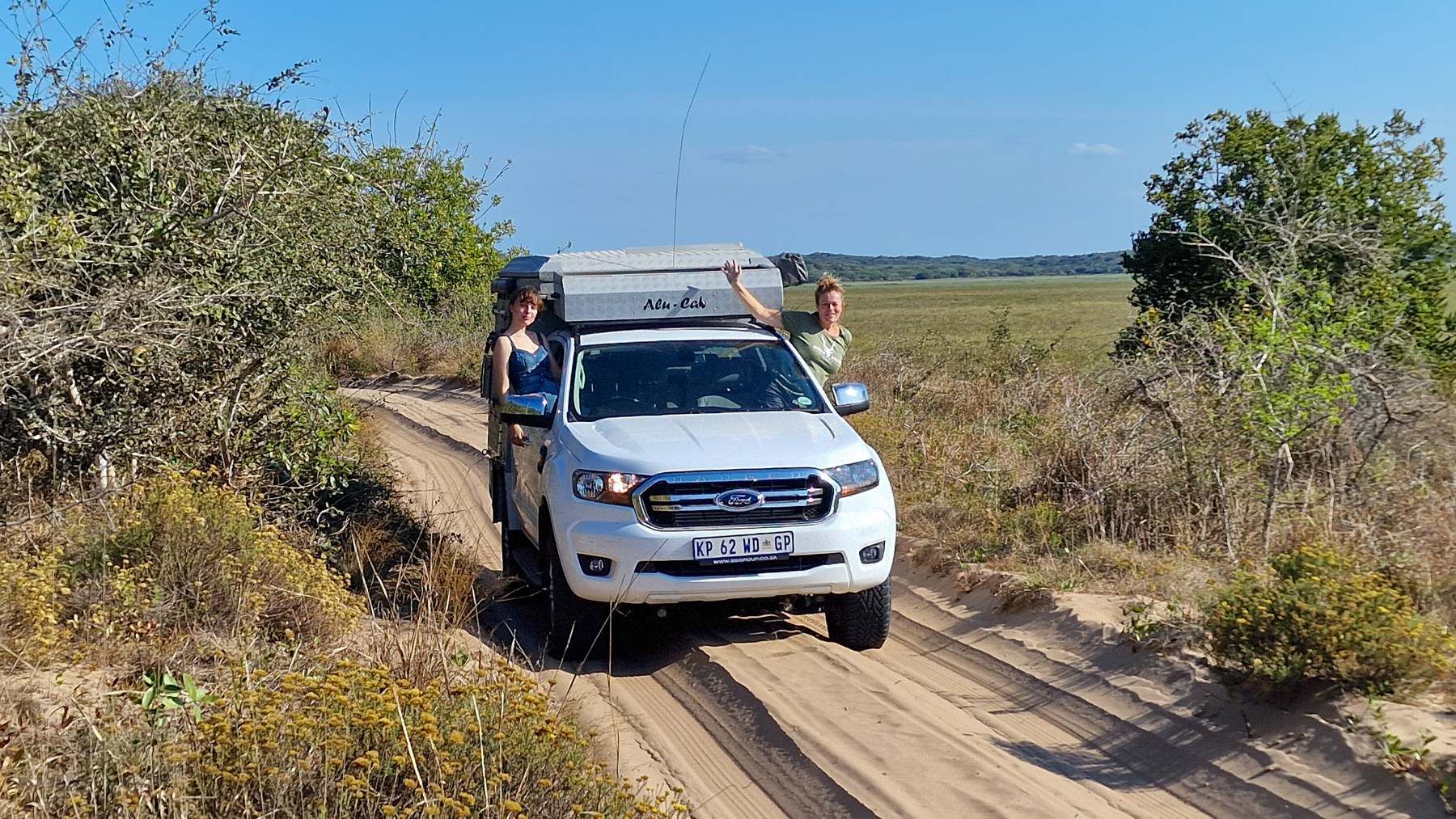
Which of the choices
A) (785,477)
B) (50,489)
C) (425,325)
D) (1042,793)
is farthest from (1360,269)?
(425,325)

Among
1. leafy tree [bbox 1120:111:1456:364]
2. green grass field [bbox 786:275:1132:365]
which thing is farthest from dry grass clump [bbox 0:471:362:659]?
green grass field [bbox 786:275:1132:365]

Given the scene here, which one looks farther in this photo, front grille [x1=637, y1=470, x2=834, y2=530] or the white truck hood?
the white truck hood

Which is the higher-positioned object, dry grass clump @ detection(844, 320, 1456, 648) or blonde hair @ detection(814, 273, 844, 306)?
blonde hair @ detection(814, 273, 844, 306)

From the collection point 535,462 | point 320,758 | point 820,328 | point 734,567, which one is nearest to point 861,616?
point 734,567

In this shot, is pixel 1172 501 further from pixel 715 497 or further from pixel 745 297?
pixel 715 497

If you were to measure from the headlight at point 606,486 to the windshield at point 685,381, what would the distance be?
0.77 m

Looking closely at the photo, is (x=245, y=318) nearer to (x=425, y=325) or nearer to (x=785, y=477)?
(x=785, y=477)

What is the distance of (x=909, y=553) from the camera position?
9.57 metres

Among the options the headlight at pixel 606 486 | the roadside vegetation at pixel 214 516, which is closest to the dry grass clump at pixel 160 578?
the roadside vegetation at pixel 214 516

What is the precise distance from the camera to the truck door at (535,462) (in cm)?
781

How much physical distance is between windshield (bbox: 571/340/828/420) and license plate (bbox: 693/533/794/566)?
1.28 m

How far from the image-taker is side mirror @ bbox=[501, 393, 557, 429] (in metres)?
7.75

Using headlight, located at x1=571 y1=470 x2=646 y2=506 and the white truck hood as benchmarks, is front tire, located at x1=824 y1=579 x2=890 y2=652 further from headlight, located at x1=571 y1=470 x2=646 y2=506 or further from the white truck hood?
headlight, located at x1=571 y1=470 x2=646 y2=506

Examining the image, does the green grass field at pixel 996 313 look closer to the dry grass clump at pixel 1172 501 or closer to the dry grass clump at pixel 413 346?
the dry grass clump at pixel 413 346
